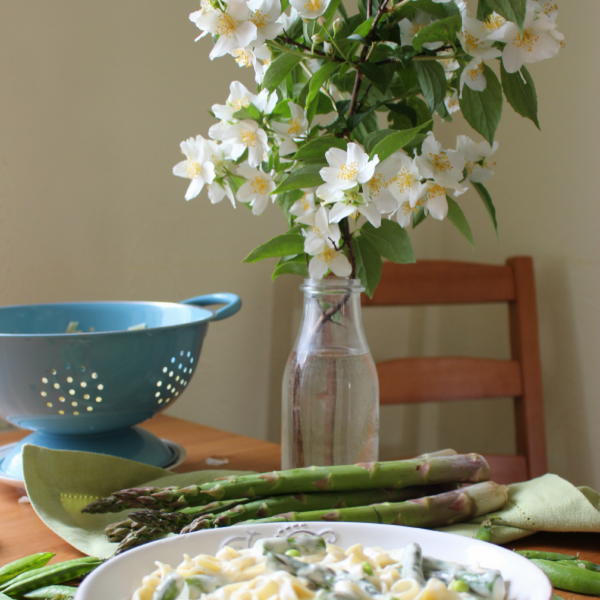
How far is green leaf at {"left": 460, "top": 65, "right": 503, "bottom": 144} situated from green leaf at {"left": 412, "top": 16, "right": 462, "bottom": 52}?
5 cm

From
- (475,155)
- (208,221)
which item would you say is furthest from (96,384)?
(208,221)

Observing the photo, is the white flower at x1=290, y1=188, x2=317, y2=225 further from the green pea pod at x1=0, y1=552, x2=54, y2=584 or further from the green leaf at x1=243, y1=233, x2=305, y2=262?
the green pea pod at x1=0, y1=552, x2=54, y2=584

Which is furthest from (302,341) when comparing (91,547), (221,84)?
(221,84)

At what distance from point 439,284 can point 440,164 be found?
2.56ft

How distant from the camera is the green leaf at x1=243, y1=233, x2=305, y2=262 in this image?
59 cm

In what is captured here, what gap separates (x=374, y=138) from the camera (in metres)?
0.52

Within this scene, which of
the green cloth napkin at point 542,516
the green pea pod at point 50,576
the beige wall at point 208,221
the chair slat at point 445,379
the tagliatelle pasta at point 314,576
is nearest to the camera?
the tagliatelle pasta at point 314,576

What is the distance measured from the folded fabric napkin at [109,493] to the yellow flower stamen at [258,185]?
0.28 m

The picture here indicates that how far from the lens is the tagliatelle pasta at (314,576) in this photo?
299mm

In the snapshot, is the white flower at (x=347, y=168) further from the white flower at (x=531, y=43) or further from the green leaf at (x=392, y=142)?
the white flower at (x=531, y=43)

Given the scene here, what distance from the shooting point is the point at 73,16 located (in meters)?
1.06

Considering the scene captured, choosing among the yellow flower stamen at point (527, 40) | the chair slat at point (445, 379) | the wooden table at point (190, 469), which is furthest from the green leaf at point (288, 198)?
the chair slat at point (445, 379)

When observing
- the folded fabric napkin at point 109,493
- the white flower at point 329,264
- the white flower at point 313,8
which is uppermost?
the white flower at point 313,8

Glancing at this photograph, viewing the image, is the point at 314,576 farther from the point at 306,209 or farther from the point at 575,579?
the point at 306,209
